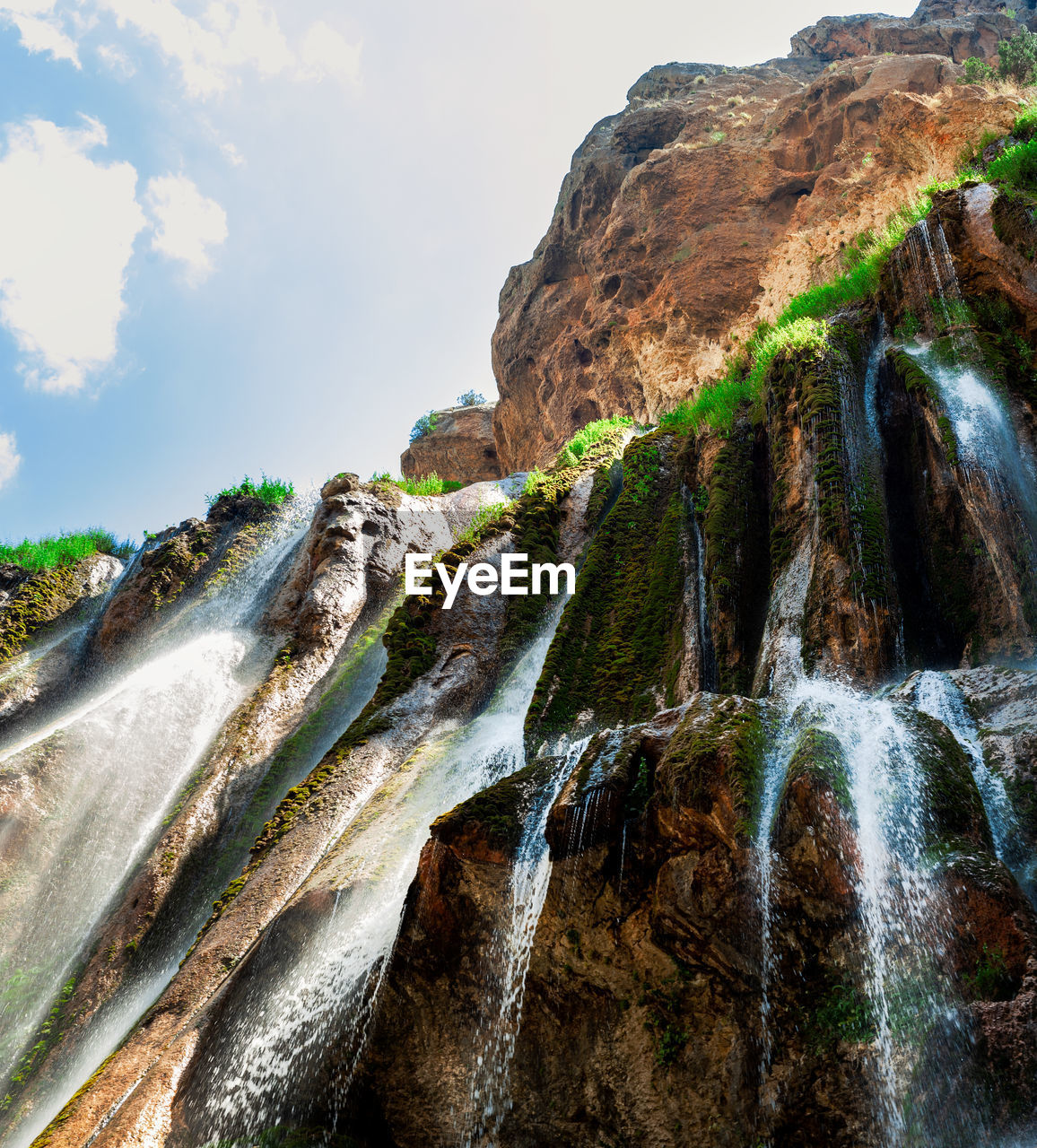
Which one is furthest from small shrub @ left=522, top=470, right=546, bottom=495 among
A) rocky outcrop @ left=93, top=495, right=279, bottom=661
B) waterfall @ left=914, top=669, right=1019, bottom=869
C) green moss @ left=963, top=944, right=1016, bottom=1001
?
green moss @ left=963, top=944, right=1016, bottom=1001

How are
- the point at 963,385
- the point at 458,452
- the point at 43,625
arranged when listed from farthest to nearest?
the point at 458,452 → the point at 43,625 → the point at 963,385

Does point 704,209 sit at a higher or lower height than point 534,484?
higher

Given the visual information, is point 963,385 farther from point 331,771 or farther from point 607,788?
point 331,771

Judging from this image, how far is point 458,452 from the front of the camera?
106ft

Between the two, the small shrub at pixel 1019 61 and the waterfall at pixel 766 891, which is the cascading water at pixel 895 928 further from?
the small shrub at pixel 1019 61

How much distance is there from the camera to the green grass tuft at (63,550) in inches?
735

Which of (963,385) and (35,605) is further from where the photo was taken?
(35,605)

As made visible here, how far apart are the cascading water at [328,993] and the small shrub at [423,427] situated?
86.2 ft

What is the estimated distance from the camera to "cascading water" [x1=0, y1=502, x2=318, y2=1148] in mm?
9164

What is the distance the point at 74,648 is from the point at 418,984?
41.4 ft

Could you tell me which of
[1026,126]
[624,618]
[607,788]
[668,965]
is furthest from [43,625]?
[1026,126]

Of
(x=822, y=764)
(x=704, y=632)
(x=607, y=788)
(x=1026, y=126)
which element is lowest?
(x=607, y=788)

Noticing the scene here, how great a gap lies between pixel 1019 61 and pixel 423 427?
2277cm

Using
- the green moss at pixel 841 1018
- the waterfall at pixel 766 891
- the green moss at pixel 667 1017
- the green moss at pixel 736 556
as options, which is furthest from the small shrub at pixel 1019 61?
the green moss at pixel 667 1017
